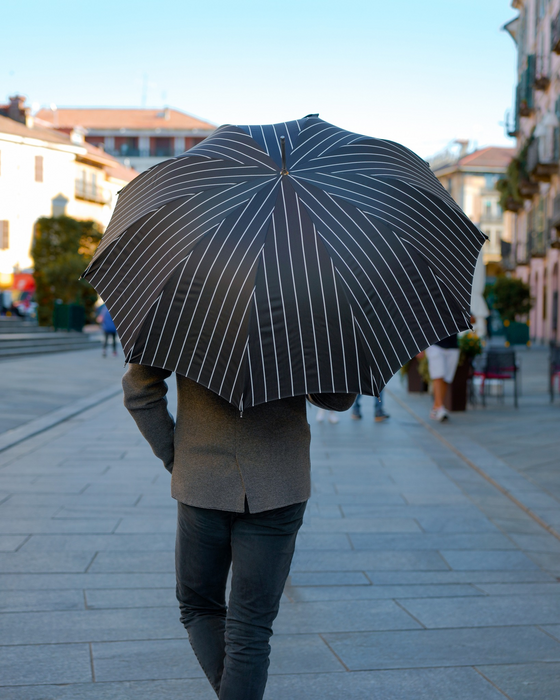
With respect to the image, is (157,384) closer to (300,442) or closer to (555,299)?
(300,442)

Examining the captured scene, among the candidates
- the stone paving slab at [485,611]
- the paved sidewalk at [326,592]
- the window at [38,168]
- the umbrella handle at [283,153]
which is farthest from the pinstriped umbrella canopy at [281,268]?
the window at [38,168]

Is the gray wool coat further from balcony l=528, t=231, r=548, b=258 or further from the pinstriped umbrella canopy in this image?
balcony l=528, t=231, r=548, b=258

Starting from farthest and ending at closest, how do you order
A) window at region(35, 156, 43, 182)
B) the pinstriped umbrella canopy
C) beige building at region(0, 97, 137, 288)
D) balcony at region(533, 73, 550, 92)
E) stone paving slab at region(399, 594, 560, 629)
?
window at region(35, 156, 43, 182), beige building at region(0, 97, 137, 288), balcony at region(533, 73, 550, 92), stone paving slab at region(399, 594, 560, 629), the pinstriped umbrella canopy

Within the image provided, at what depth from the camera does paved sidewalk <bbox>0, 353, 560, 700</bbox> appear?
11.2 feet

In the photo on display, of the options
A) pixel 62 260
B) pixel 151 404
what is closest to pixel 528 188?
pixel 62 260

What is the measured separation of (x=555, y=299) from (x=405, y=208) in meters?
36.9

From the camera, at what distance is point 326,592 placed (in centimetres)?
449

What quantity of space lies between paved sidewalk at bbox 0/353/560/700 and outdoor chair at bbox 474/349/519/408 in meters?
5.72

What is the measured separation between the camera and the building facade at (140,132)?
81.2 m

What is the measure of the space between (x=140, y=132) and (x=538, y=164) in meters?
53.4

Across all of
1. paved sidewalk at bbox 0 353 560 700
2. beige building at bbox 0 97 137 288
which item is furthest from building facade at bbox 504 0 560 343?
paved sidewalk at bbox 0 353 560 700

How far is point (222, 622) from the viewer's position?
109 inches

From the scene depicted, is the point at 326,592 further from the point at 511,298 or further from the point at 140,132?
the point at 140,132

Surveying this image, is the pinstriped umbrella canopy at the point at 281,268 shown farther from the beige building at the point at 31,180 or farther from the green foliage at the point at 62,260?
the beige building at the point at 31,180
